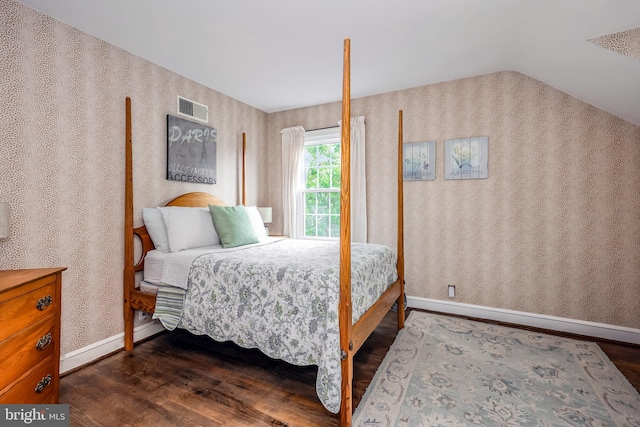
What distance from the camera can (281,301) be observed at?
6.28 feet

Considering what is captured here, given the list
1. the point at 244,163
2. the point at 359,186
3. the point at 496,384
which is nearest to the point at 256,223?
the point at 244,163

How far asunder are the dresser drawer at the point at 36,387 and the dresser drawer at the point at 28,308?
0.25m

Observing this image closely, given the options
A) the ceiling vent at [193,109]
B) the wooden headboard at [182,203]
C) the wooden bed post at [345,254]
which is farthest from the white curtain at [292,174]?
the wooden bed post at [345,254]

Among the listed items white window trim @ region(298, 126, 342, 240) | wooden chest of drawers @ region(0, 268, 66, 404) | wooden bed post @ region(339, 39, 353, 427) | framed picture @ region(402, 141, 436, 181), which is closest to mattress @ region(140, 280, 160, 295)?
wooden chest of drawers @ region(0, 268, 66, 404)

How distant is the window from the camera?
418cm

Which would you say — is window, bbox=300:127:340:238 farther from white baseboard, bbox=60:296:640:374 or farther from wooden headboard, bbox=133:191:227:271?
white baseboard, bbox=60:296:640:374

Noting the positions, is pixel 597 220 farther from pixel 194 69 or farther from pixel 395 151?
pixel 194 69

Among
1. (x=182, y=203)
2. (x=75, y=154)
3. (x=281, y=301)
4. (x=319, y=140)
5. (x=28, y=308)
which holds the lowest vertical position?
(x=281, y=301)

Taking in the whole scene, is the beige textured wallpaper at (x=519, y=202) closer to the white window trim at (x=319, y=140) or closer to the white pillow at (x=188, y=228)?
the white window trim at (x=319, y=140)

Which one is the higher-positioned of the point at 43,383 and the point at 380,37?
the point at 380,37

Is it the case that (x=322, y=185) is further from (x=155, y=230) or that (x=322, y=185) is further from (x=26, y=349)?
(x=26, y=349)

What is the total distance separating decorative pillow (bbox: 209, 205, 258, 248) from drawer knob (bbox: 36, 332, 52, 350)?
1405 millimetres

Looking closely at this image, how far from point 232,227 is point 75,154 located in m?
1.34

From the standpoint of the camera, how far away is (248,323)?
202 centimetres
